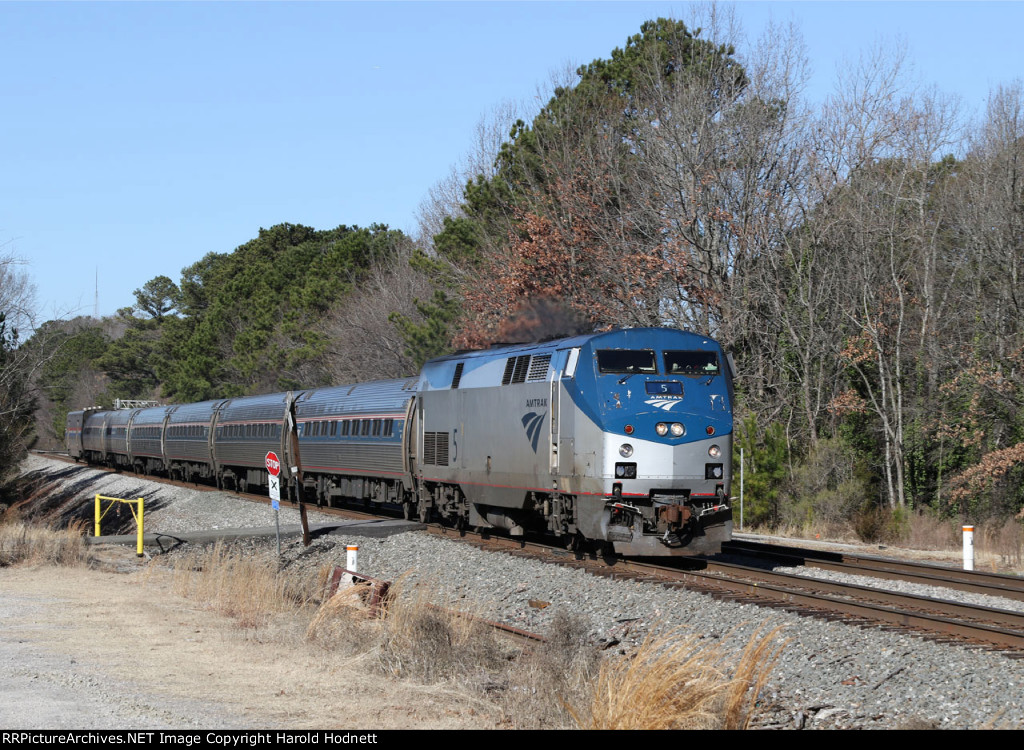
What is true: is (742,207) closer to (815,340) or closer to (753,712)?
(815,340)

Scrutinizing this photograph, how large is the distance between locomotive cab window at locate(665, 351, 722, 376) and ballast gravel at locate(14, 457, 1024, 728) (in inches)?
131

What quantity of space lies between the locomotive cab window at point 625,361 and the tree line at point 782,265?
18.4ft

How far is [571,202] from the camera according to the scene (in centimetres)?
3491

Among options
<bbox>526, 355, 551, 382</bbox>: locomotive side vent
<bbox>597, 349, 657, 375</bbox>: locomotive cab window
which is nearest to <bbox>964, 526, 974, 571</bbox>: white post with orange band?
<bbox>597, 349, 657, 375</bbox>: locomotive cab window

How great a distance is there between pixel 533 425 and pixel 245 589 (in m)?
5.11

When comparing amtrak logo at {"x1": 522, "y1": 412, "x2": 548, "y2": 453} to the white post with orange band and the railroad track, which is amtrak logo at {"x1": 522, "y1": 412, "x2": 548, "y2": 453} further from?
the white post with orange band

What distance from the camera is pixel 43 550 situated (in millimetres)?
18969

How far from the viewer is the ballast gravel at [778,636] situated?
8.57 m

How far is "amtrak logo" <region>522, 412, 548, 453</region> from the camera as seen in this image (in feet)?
55.0

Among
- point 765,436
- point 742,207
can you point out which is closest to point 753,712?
point 765,436

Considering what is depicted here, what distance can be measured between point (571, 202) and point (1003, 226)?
13155 mm

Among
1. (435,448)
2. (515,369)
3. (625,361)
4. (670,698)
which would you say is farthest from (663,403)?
(670,698)

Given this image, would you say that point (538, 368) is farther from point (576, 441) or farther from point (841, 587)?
point (841, 587)

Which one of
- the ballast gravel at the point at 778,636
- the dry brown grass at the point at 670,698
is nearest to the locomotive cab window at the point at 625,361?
the ballast gravel at the point at 778,636
